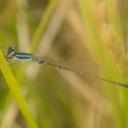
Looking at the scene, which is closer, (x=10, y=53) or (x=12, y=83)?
(x=12, y=83)

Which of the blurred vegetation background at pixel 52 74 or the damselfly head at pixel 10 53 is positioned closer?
the damselfly head at pixel 10 53

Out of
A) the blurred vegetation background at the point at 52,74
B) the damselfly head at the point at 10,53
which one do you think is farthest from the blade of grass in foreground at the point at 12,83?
the blurred vegetation background at the point at 52,74

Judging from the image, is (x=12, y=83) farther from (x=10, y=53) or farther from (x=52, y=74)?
(x=52, y=74)

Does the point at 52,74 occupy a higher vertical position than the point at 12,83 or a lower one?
lower

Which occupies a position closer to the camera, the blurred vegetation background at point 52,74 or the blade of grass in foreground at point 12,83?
the blade of grass in foreground at point 12,83

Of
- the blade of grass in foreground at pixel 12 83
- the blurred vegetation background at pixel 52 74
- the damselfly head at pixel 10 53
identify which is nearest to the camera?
the blade of grass in foreground at pixel 12 83

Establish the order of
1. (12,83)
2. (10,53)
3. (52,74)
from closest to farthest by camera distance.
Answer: (12,83) → (10,53) → (52,74)

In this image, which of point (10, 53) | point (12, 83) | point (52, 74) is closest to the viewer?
point (12, 83)

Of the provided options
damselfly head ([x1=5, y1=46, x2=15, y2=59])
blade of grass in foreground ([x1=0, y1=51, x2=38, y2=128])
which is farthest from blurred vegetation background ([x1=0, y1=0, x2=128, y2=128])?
blade of grass in foreground ([x1=0, y1=51, x2=38, y2=128])

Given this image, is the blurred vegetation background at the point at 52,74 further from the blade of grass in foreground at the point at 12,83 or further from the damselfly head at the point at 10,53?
the blade of grass in foreground at the point at 12,83

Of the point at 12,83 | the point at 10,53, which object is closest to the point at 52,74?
the point at 10,53

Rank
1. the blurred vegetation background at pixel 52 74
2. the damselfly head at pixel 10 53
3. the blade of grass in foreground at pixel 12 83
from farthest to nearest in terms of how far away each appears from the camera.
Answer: the blurred vegetation background at pixel 52 74 < the damselfly head at pixel 10 53 < the blade of grass in foreground at pixel 12 83

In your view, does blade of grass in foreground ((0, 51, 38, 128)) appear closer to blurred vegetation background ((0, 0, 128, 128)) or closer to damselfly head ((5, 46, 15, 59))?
damselfly head ((5, 46, 15, 59))
